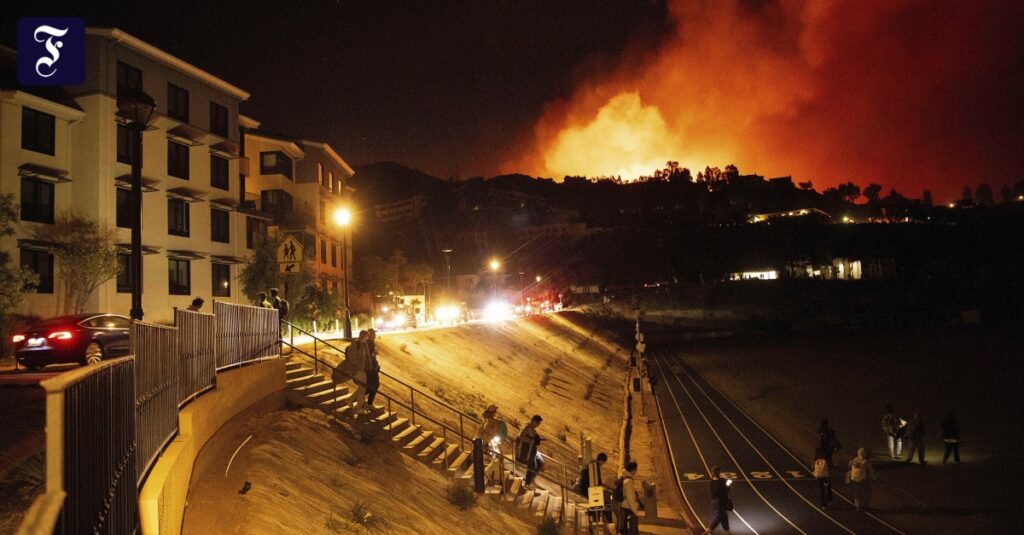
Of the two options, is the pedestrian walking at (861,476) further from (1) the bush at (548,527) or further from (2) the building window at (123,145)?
(2) the building window at (123,145)

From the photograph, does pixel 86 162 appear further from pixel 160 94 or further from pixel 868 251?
pixel 868 251

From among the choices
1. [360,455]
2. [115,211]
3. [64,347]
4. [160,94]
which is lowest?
[360,455]

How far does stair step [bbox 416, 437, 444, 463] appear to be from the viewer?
15.3 meters

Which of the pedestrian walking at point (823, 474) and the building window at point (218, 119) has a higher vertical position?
the building window at point (218, 119)

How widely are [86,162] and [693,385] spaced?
4117cm

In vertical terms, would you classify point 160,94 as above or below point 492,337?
above

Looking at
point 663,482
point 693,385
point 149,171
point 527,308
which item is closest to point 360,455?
point 663,482

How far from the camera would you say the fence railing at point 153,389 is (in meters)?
6.27

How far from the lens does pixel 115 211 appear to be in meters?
32.4

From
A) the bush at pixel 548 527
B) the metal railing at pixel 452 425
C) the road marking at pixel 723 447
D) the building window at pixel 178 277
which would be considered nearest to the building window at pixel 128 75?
the building window at pixel 178 277

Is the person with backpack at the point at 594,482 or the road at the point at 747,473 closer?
the person with backpack at the point at 594,482

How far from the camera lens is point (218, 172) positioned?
40.2 m

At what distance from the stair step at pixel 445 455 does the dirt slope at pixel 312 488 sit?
424 millimetres

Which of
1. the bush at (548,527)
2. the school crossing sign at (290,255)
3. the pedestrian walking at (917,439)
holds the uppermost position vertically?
the school crossing sign at (290,255)
